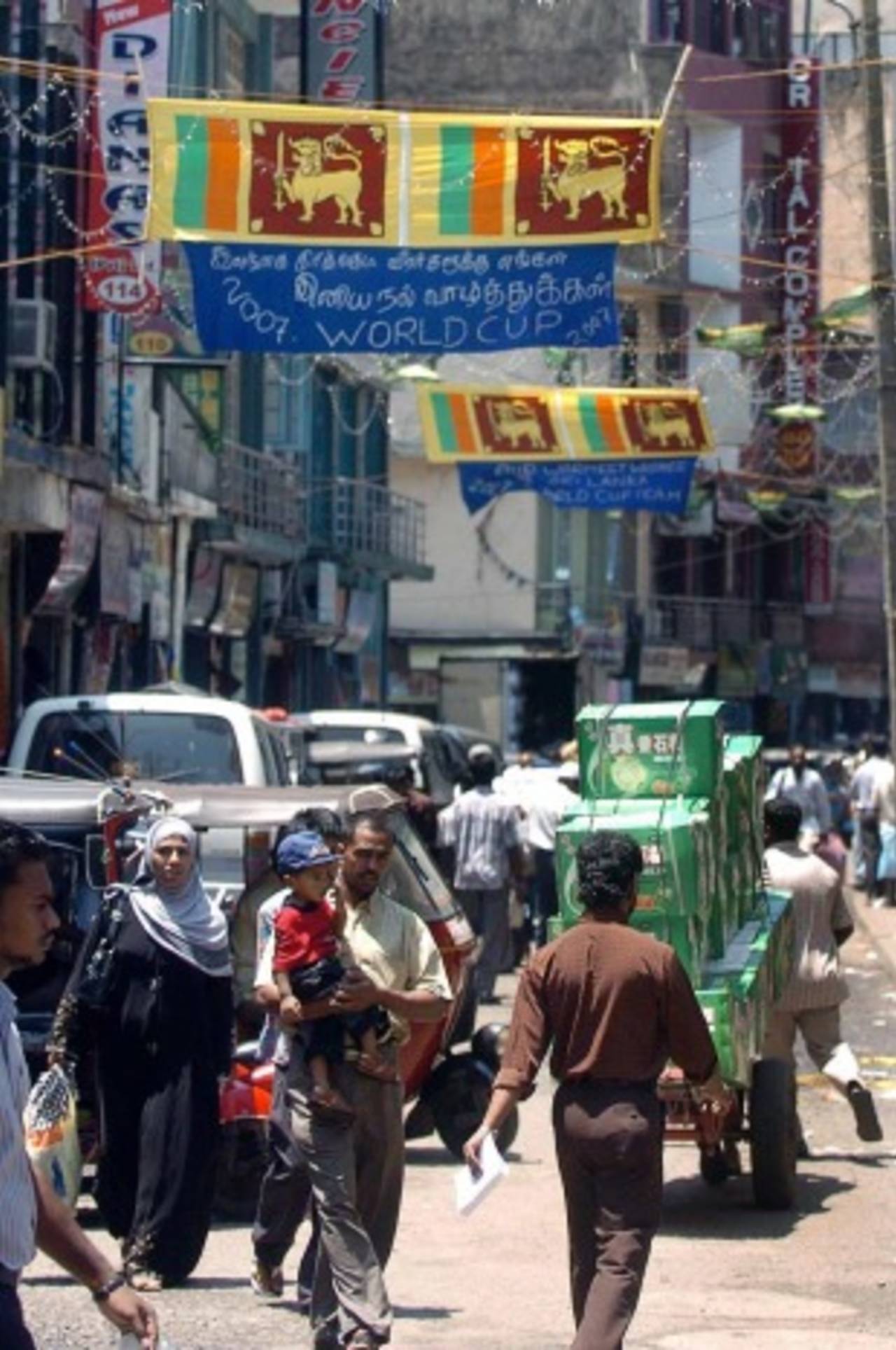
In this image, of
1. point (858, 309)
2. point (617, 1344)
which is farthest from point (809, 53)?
point (617, 1344)

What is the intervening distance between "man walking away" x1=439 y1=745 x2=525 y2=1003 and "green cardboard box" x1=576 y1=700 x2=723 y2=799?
9319 millimetres

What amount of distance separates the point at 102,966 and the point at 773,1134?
123 inches

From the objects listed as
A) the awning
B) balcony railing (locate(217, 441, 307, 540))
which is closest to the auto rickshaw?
the awning

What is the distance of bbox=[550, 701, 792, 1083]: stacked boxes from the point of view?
11844 mm

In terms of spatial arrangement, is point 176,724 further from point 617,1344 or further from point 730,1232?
point 617,1344

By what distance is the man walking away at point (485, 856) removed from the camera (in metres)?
22.0

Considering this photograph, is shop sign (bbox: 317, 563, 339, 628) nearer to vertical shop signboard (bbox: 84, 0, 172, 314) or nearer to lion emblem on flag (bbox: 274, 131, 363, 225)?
vertical shop signboard (bbox: 84, 0, 172, 314)

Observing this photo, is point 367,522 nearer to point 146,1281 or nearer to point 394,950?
point 146,1281

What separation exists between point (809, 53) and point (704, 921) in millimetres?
50683

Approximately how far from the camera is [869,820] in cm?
3638

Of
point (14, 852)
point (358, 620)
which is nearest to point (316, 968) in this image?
point (14, 852)

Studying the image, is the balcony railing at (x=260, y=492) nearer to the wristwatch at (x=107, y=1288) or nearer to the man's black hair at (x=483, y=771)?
the man's black hair at (x=483, y=771)

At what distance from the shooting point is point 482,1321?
10445mm

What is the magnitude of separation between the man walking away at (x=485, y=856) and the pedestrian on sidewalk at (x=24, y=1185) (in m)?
15.8
